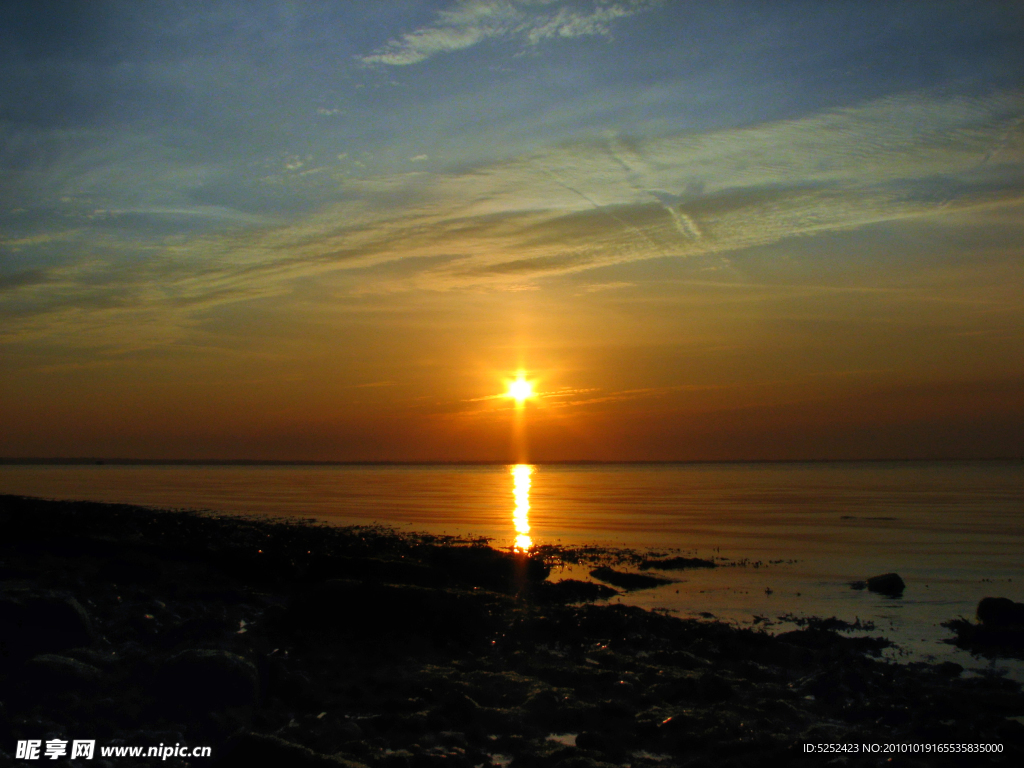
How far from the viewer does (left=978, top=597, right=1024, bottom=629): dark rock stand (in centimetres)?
1627

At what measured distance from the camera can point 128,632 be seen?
504 inches

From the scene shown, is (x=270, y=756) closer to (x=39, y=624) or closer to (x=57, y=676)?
(x=57, y=676)

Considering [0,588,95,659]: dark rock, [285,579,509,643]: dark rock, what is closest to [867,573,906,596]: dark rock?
[285,579,509,643]: dark rock

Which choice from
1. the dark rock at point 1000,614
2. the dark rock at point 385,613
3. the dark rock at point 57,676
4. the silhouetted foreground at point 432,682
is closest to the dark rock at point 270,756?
the silhouetted foreground at point 432,682

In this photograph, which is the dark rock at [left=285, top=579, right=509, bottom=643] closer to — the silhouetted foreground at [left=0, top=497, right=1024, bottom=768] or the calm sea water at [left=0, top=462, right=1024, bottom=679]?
the silhouetted foreground at [left=0, top=497, right=1024, bottom=768]

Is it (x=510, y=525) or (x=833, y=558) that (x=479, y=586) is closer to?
(x=833, y=558)

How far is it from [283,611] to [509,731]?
7.81 m

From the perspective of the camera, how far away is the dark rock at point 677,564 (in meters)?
27.1

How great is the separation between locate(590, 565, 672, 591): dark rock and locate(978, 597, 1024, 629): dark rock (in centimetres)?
916

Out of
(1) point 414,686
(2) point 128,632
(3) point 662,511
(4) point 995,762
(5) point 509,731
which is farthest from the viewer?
(3) point 662,511

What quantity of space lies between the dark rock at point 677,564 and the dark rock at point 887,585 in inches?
255

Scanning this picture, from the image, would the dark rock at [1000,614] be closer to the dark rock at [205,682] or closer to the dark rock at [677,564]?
the dark rock at [677,564]

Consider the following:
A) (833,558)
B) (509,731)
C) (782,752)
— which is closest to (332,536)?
(833,558)

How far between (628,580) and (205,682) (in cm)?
1641
